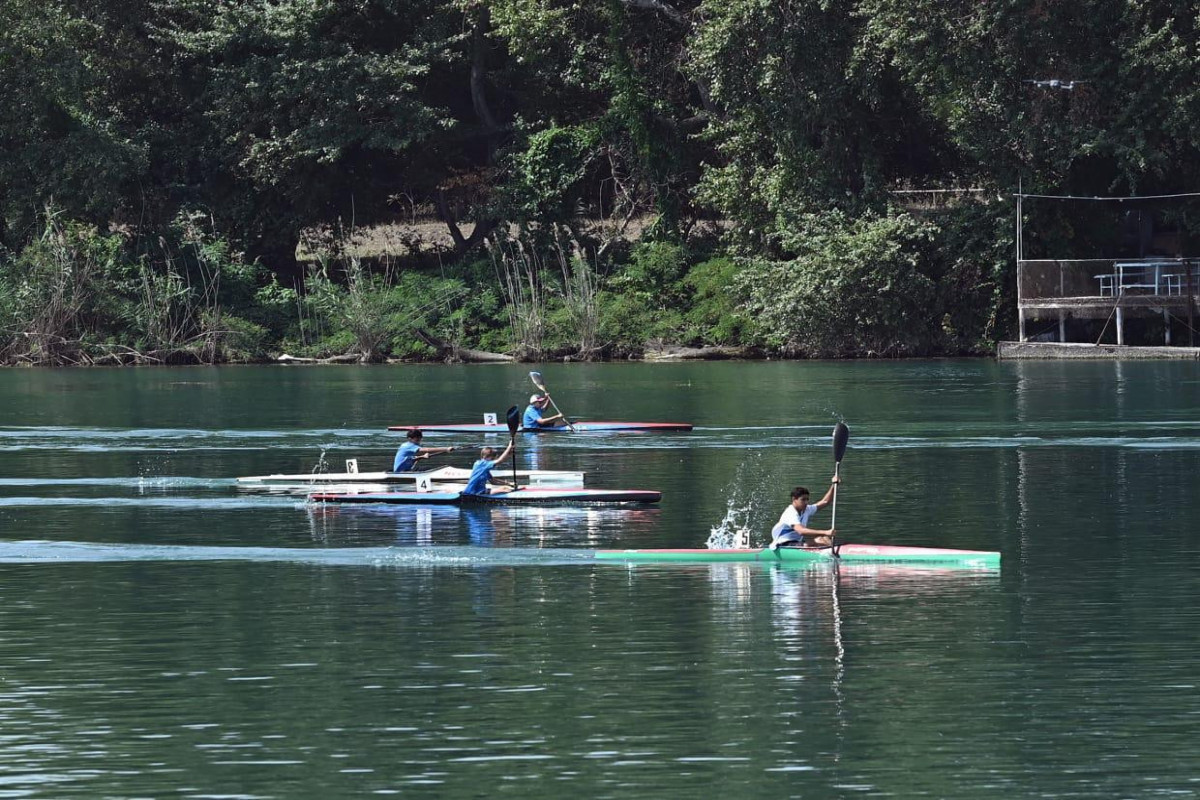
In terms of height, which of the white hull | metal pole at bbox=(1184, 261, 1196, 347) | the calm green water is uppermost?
metal pole at bbox=(1184, 261, 1196, 347)

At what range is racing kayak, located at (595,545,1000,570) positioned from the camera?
23.2 m

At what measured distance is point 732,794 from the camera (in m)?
13.7

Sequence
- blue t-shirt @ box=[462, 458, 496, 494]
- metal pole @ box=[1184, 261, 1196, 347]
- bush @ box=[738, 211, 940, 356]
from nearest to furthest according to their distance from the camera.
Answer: blue t-shirt @ box=[462, 458, 496, 494] < metal pole @ box=[1184, 261, 1196, 347] < bush @ box=[738, 211, 940, 356]

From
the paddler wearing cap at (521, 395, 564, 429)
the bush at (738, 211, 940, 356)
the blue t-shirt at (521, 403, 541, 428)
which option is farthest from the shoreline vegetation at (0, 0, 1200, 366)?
the blue t-shirt at (521, 403, 541, 428)

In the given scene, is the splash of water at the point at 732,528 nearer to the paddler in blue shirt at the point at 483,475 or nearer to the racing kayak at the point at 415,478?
the racing kayak at the point at 415,478

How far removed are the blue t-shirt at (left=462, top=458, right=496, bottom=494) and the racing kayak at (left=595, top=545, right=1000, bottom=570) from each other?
6170mm

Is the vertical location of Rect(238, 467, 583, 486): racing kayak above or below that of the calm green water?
above

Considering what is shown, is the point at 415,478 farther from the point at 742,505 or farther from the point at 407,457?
the point at 742,505

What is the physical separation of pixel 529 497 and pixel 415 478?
2.92 m

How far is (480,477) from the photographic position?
29.9 metres

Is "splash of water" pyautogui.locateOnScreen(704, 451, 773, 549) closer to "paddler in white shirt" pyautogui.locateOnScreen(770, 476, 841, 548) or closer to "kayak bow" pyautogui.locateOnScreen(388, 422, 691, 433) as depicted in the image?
"paddler in white shirt" pyautogui.locateOnScreen(770, 476, 841, 548)

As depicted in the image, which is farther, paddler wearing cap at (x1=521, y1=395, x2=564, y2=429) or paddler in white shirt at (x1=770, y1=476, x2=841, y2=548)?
paddler wearing cap at (x1=521, y1=395, x2=564, y2=429)

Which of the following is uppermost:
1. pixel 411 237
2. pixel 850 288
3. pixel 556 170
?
pixel 556 170

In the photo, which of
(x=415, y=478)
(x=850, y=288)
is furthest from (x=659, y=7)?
(x=415, y=478)
